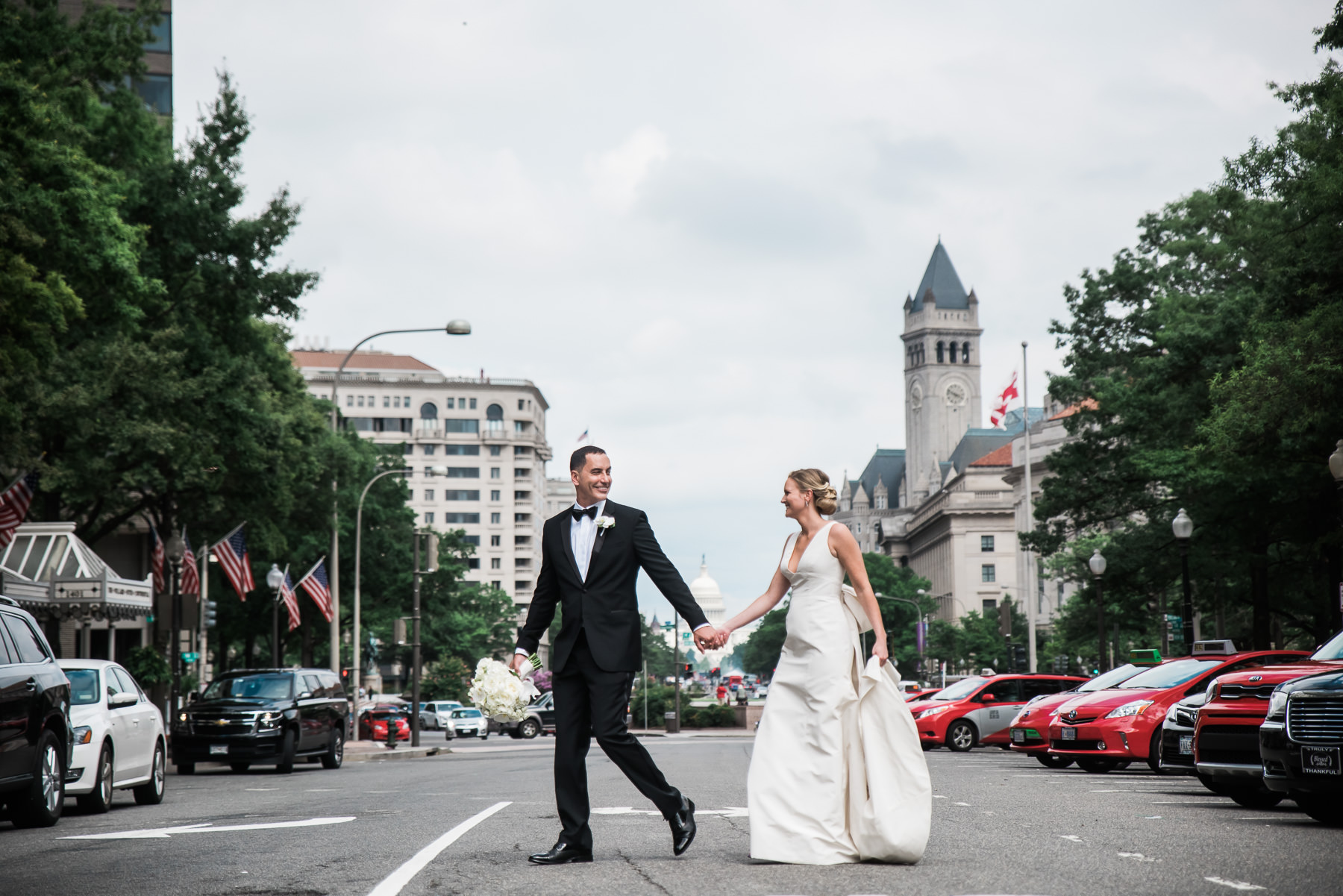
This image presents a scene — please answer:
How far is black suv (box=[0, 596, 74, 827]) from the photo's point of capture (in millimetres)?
11891

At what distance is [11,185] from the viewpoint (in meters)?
22.2

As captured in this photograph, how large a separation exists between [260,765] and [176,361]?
7.73 m

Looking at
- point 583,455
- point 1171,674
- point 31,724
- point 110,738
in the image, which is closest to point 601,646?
point 583,455

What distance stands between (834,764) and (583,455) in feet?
6.76

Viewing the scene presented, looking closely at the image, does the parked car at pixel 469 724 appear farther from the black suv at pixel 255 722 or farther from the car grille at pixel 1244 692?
the car grille at pixel 1244 692

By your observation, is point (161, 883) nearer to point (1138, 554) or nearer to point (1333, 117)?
point (1333, 117)

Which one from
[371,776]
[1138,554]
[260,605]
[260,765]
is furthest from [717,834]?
[260,605]

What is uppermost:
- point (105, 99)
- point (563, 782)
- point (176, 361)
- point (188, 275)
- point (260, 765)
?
point (105, 99)

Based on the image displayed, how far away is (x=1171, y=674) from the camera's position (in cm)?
2134

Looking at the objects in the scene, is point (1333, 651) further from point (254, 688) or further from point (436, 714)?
point (436, 714)

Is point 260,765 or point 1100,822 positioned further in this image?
point 260,765

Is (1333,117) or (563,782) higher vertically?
(1333,117)

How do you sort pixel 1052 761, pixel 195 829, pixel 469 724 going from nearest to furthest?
1. pixel 195 829
2. pixel 1052 761
3. pixel 469 724

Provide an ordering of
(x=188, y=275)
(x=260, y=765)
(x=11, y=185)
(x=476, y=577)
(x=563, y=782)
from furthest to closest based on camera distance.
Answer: (x=476, y=577) < (x=188, y=275) < (x=260, y=765) < (x=11, y=185) < (x=563, y=782)
